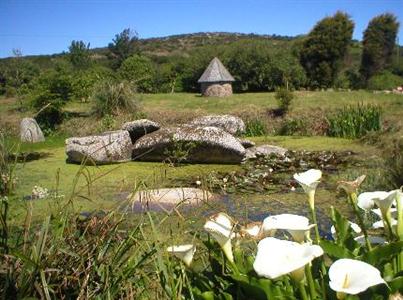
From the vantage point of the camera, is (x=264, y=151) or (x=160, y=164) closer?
(x=160, y=164)

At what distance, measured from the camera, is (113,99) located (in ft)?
40.7

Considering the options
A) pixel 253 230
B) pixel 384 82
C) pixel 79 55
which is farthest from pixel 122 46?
pixel 253 230

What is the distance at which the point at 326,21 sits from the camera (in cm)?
1836

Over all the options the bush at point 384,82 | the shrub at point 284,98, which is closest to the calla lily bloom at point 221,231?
the shrub at point 284,98

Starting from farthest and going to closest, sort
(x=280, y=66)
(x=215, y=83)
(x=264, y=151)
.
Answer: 1. (x=280, y=66)
2. (x=215, y=83)
3. (x=264, y=151)

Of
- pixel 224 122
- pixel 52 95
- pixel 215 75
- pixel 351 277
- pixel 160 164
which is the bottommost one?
pixel 224 122

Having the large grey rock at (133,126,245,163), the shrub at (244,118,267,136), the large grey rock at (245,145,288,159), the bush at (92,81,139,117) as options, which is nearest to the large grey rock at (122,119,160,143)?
the large grey rock at (133,126,245,163)

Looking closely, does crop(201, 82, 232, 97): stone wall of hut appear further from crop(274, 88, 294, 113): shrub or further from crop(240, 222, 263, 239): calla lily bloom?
crop(240, 222, 263, 239): calla lily bloom

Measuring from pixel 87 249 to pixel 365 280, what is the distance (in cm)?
103

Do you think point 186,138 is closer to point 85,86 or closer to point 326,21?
point 85,86

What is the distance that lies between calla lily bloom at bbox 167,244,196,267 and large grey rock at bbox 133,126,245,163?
22.1 ft

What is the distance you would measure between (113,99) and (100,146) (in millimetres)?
4101

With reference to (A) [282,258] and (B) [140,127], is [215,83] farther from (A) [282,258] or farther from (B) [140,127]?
(A) [282,258]

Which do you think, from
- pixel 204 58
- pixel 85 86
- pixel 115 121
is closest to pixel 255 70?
pixel 204 58
